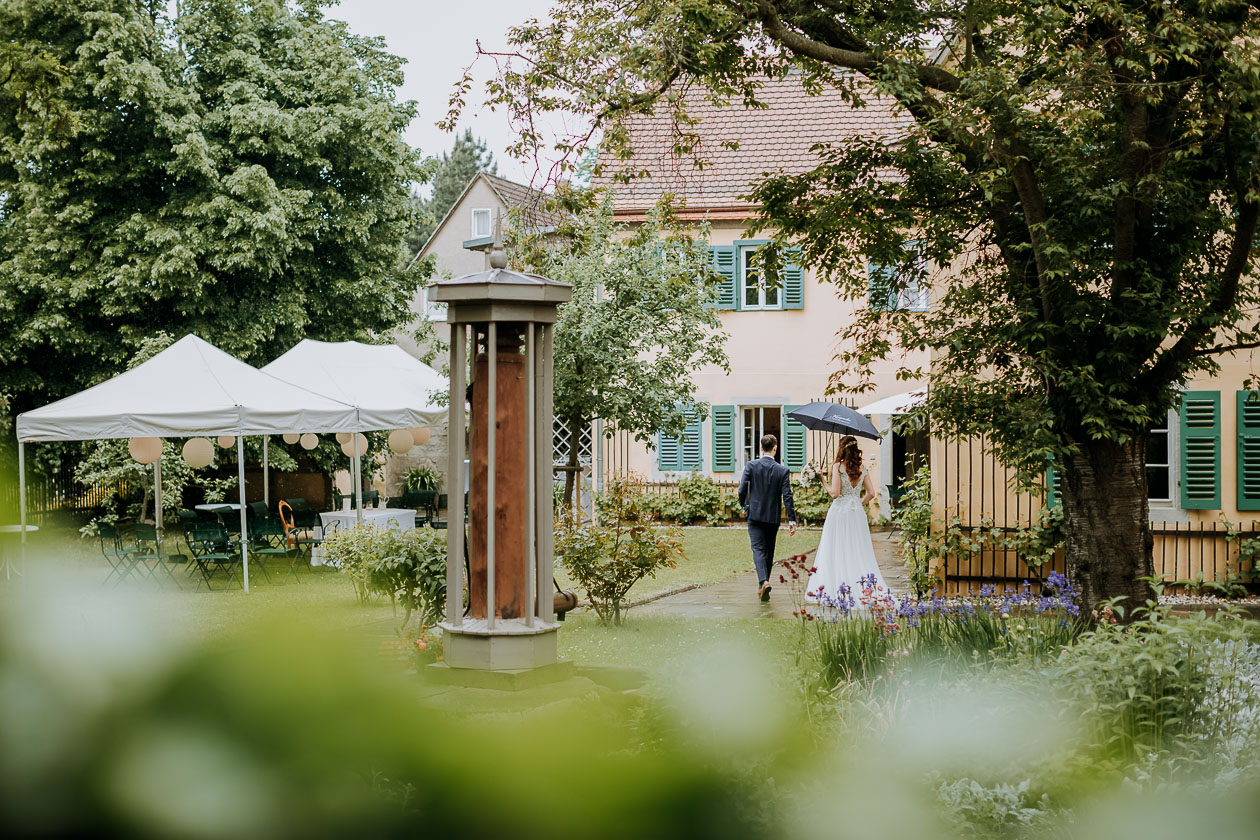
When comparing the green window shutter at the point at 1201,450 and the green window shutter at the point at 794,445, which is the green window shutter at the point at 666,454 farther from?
the green window shutter at the point at 1201,450

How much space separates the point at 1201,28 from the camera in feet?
24.2

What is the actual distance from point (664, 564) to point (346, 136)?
43.2ft

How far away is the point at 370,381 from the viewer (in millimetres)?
15852

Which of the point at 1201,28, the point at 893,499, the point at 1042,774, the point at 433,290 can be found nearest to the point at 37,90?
the point at 433,290

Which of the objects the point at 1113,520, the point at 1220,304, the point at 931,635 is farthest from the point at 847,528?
the point at 931,635

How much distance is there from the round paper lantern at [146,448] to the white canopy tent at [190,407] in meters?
0.65

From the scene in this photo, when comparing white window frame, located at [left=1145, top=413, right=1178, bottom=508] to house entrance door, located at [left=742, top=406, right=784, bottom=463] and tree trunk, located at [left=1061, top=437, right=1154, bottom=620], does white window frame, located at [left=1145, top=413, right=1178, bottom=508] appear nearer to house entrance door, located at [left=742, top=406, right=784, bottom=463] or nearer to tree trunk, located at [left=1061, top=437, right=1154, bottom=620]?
tree trunk, located at [left=1061, top=437, right=1154, bottom=620]

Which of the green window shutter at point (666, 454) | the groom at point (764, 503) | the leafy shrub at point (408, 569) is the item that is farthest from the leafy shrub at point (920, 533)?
the green window shutter at point (666, 454)

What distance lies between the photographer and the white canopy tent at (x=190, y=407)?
40.1 feet

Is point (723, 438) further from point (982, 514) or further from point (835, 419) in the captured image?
point (982, 514)

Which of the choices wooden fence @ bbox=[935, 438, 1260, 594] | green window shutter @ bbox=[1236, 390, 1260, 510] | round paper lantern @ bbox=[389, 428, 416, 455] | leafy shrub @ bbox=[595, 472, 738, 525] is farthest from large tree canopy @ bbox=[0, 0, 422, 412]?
green window shutter @ bbox=[1236, 390, 1260, 510]

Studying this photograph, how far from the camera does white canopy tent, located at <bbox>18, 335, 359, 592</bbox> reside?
1223 cm

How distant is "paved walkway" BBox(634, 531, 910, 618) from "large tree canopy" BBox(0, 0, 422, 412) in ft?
34.1

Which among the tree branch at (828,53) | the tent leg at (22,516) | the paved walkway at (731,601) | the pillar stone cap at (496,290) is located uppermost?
the tree branch at (828,53)
